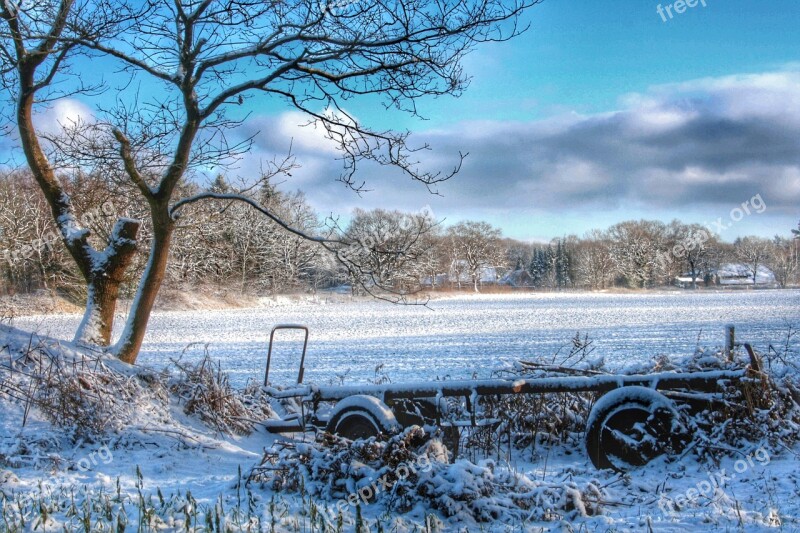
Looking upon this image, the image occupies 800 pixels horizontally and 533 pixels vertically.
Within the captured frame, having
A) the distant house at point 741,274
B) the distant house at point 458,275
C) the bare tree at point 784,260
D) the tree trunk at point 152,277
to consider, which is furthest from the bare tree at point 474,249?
the tree trunk at point 152,277

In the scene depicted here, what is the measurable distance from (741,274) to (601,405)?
113587 millimetres

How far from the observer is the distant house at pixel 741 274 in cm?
Answer: 10326

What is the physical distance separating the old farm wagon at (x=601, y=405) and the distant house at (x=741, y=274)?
353 ft

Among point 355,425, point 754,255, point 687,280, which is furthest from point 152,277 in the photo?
point 754,255

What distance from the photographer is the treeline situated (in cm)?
855

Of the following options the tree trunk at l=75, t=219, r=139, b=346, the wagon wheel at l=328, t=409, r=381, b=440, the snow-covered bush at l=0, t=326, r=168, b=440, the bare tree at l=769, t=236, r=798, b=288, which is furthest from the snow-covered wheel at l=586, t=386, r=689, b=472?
the bare tree at l=769, t=236, r=798, b=288

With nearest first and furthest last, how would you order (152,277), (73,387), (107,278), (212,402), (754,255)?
(73,387) → (212,402) → (152,277) → (107,278) → (754,255)

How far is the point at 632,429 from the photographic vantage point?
587 cm

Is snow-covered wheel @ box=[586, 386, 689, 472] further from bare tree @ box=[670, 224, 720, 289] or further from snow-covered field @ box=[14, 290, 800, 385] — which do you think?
bare tree @ box=[670, 224, 720, 289]

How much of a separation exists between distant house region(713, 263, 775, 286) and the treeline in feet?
2.05

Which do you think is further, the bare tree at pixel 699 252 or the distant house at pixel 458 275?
the bare tree at pixel 699 252

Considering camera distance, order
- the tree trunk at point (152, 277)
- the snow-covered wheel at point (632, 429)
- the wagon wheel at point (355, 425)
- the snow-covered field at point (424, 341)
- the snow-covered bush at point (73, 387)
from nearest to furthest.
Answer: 1. the snow-covered wheel at point (632, 429)
2. the wagon wheel at point (355, 425)
3. the snow-covered bush at point (73, 387)
4. the tree trunk at point (152, 277)
5. the snow-covered field at point (424, 341)

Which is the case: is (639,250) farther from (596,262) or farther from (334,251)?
(334,251)

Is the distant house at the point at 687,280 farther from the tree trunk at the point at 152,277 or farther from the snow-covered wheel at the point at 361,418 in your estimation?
the snow-covered wheel at the point at 361,418
